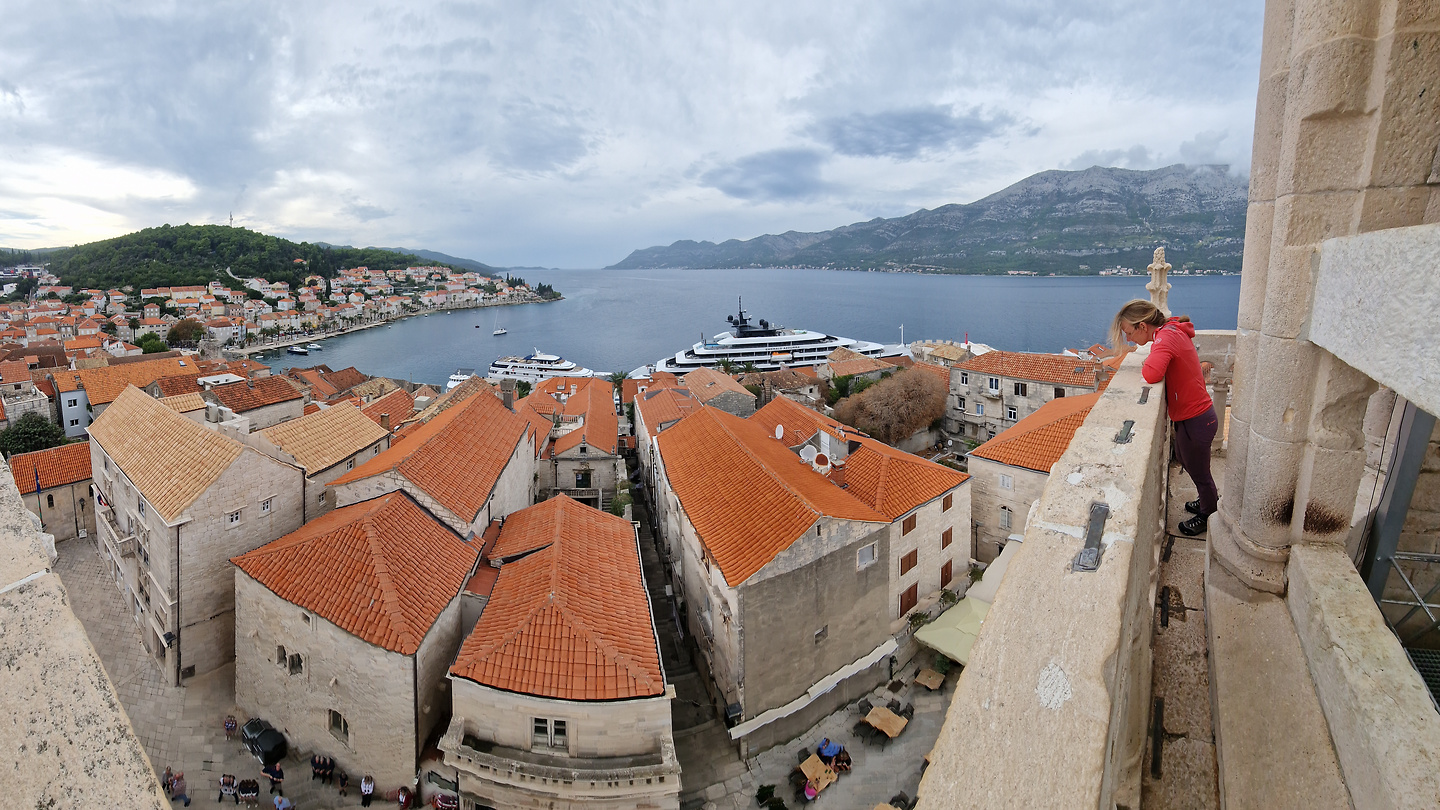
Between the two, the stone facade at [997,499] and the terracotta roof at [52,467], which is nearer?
the stone facade at [997,499]

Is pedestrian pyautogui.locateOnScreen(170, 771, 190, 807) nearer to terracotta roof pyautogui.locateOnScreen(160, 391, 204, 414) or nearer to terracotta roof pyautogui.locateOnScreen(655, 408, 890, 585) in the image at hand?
terracotta roof pyautogui.locateOnScreen(655, 408, 890, 585)

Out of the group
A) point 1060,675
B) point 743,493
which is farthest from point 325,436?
point 1060,675

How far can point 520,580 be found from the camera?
614 inches

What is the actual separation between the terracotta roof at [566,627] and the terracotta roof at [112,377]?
150ft

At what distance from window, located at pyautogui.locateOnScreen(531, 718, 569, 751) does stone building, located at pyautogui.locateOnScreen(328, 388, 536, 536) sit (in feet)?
20.3

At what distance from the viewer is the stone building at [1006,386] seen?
36062 mm

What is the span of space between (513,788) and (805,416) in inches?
723

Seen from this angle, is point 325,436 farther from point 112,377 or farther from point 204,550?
point 112,377

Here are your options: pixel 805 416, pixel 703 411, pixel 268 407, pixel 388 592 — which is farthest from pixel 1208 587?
pixel 268 407

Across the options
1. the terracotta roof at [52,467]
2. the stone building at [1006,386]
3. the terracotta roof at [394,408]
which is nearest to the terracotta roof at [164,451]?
the terracotta roof at [52,467]

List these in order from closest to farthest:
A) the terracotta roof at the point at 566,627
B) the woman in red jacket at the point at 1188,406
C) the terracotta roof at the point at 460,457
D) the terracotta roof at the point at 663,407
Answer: the woman in red jacket at the point at 1188,406 < the terracotta roof at the point at 566,627 < the terracotta roof at the point at 460,457 < the terracotta roof at the point at 663,407

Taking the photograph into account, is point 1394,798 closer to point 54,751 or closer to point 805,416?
point 54,751

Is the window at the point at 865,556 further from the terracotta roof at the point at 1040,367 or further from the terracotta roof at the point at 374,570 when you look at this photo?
the terracotta roof at the point at 1040,367

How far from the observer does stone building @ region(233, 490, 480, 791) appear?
13422mm
